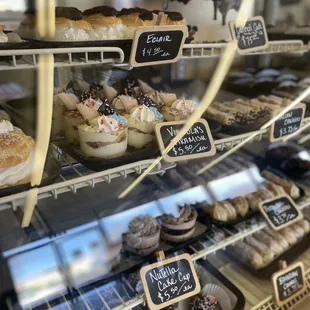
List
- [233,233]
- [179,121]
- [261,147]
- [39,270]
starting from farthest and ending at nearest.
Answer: [261,147], [233,233], [39,270], [179,121]

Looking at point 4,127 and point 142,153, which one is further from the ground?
point 4,127

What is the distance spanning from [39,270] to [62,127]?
54 cm

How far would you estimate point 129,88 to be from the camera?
1576 millimetres

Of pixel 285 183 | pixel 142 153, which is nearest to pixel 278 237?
pixel 285 183

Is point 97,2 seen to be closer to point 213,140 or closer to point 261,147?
point 213,140

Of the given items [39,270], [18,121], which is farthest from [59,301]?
[18,121]

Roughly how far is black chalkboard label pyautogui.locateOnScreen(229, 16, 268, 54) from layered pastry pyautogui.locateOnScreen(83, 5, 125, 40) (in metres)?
0.43

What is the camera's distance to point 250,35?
144cm

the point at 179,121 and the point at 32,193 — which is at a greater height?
the point at 179,121

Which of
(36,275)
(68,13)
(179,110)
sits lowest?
(36,275)

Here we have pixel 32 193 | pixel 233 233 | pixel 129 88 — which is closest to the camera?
pixel 32 193

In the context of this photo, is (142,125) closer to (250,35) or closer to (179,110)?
(179,110)

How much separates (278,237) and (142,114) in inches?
41.6

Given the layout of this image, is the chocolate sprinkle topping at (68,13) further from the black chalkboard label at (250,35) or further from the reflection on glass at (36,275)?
the reflection on glass at (36,275)
